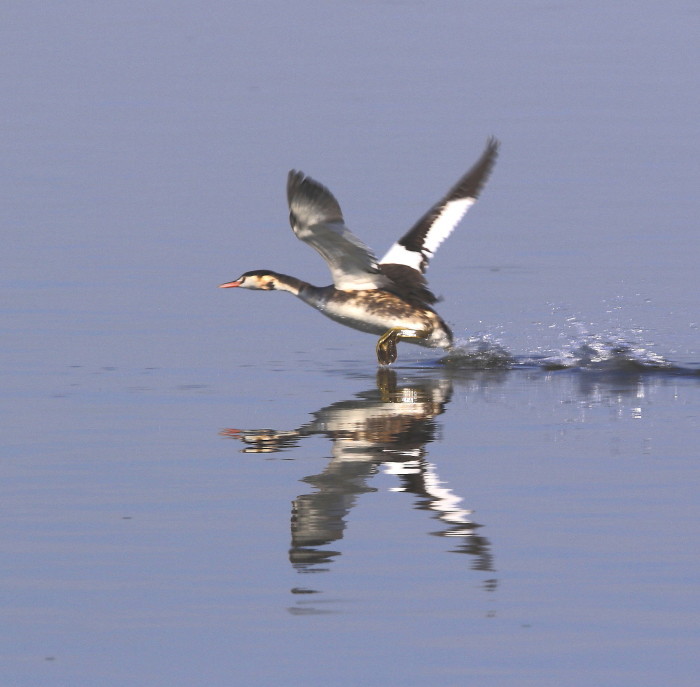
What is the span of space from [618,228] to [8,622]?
1225 centimetres

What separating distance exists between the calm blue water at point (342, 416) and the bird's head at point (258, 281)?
31 cm

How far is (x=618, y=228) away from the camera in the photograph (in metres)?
18.1

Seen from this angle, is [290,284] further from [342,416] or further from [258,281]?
[342,416]

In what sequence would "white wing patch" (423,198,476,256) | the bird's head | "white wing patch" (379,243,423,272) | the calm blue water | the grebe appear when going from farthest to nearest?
"white wing patch" (423,198,476,256), "white wing patch" (379,243,423,272), the bird's head, the grebe, the calm blue water

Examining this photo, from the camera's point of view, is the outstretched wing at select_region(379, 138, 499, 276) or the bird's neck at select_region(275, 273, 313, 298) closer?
the bird's neck at select_region(275, 273, 313, 298)

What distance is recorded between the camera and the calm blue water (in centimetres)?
675

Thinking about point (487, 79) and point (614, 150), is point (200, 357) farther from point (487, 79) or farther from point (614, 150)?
point (487, 79)

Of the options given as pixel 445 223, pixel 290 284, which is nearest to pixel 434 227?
pixel 445 223

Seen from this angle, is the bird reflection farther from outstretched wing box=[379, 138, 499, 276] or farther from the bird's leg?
outstretched wing box=[379, 138, 499, 276]

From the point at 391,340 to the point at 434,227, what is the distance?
74.6 inches

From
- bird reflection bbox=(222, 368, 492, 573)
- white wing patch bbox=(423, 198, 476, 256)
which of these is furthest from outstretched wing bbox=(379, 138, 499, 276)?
bird reflection bbox=(222, 368, 492, 573)

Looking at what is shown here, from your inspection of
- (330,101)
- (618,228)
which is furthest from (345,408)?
(330,101)

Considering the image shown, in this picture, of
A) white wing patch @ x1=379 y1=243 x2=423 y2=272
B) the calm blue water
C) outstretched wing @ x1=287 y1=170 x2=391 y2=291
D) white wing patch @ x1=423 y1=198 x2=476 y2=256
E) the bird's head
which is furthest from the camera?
white wing patch @ x1=423 y1=198 x2=476 y2=256

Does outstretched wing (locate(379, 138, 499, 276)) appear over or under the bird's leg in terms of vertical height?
over
